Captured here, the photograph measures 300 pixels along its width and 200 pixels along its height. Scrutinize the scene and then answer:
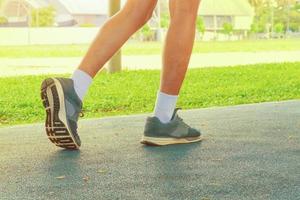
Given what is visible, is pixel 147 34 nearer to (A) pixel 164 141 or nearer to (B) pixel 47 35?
(B) pixel 47 35

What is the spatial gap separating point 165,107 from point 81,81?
281mm

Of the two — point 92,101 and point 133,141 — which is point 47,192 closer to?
point 133,141

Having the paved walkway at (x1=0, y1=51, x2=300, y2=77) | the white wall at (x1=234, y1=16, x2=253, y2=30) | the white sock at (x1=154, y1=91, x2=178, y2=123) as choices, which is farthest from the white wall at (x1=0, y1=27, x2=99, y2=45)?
the white sock at (x1=154, y1=91, x2=178, y2=123)

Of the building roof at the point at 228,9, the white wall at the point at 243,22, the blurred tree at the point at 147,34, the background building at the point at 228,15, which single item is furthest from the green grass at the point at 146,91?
the white wall at the point at 243,22

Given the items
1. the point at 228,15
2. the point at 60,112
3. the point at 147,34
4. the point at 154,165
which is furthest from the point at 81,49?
the point at 228,15

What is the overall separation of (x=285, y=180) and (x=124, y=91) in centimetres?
429

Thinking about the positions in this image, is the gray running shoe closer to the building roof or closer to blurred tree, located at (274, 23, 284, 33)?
the building roof

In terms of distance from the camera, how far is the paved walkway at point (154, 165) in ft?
4.64

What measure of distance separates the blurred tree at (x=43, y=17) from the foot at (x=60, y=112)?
103ft

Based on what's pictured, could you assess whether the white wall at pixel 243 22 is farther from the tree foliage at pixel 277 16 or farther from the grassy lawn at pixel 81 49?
the grassy lawn at pixel 81 49

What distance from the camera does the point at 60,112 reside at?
1.90m

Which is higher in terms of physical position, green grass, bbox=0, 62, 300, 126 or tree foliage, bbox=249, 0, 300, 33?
green grass, bbox=0, 62, 300, 126

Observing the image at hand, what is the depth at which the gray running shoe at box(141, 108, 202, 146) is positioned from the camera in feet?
6.78

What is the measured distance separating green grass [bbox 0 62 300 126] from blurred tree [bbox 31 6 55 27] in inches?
1007
